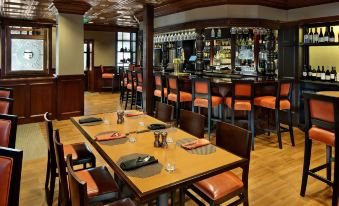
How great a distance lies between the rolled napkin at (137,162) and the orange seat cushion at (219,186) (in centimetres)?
56

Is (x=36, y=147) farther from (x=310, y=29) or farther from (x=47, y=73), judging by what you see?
(x=310, y=29)

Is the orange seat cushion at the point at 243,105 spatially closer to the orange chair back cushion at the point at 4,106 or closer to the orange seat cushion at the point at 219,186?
the orange seat cushion at the point at 219,186

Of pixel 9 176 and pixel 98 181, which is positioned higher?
pixel 9 176

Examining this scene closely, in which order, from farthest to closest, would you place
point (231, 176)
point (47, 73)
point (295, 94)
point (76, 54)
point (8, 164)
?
point (47, 73)
point (76, 54)
point (295, 94)
point (231, 176)
point (8, 164)

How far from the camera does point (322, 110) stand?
2885 mm

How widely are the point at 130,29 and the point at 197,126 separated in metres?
10.2

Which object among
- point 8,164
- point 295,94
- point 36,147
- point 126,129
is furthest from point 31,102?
point 295,94

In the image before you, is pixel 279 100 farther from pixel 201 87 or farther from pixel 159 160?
pixel 159 160

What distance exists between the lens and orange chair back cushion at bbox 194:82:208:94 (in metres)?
5.00

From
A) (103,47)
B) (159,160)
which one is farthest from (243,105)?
(103,47)

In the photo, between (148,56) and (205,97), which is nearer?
(205,97)

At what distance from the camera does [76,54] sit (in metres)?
6.77

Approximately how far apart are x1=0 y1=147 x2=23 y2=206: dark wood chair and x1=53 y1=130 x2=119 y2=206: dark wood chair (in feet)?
1.42

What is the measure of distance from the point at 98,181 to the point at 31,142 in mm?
3351
